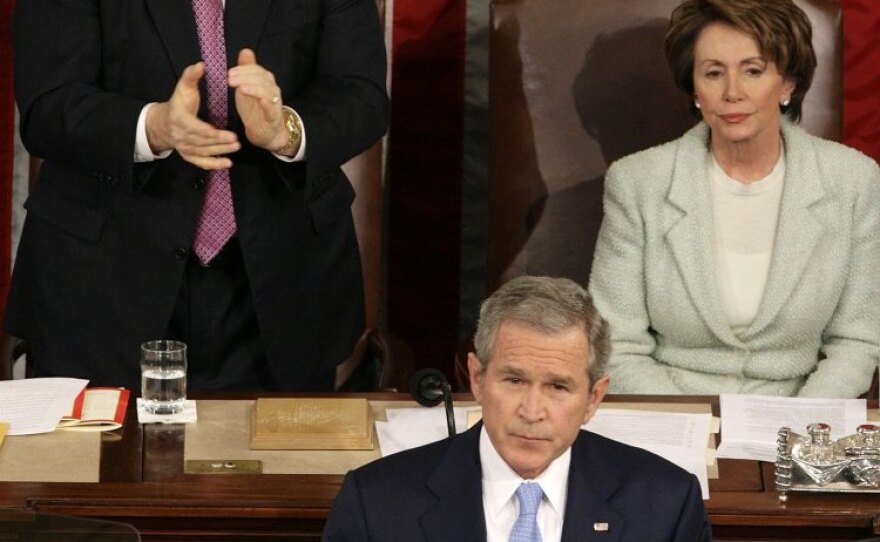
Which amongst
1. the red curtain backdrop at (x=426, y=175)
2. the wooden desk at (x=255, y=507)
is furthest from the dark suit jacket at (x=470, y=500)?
the red curtain backdrop at (x=426, y=175)

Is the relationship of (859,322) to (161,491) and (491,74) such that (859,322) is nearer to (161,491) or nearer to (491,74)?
(491,74)

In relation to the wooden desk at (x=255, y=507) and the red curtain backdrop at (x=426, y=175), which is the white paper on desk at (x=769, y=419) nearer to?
the wooden desk at (x=255, y=507)

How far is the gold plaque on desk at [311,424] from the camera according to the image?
2.78 m

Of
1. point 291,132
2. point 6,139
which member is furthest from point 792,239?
point 6,139

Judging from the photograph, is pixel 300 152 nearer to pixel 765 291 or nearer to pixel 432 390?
pixel 432 390

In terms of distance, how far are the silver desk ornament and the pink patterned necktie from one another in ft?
3.78

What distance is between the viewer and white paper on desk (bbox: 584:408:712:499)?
2768 mm

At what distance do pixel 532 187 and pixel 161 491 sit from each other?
1.54 m

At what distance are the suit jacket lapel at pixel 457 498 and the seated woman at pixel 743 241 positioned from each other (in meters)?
1.04

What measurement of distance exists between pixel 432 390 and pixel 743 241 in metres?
0.93

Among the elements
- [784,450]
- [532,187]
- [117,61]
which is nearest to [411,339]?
[532,187]

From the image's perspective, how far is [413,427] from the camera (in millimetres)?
2840

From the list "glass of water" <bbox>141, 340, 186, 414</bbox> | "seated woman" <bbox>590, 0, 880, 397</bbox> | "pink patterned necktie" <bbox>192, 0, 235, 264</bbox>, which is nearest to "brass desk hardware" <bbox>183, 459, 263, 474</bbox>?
"glass of water" <bbox>141, 340, 186, 414</bbox>

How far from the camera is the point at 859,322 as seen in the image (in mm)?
3486
